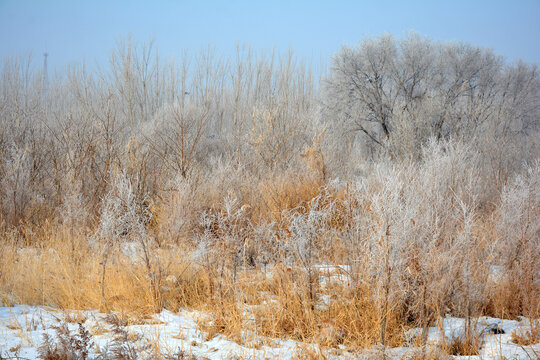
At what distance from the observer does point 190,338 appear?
3828 mm

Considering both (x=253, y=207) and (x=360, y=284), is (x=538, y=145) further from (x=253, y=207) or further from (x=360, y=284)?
(x=360, y=284)

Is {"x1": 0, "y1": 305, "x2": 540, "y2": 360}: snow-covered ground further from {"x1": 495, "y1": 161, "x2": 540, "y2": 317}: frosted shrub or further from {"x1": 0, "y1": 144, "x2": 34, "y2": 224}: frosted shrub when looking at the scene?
{"x1": 0, "y1": 144, "x2": 34, "y2": 224}: frosted shrub

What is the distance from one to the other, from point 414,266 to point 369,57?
20.9m

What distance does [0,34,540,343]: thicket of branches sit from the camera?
4008mm

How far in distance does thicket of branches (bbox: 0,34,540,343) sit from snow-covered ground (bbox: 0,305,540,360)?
0.22 metres

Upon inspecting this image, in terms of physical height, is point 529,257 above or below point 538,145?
below

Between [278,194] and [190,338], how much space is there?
414 centimetres

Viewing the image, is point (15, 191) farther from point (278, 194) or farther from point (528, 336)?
point (528, 336)

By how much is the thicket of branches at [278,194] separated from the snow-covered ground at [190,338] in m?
0.22

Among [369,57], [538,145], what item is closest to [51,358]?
[538,145]

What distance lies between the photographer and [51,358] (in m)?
3.23

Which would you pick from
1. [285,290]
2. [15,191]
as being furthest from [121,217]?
[15,191]

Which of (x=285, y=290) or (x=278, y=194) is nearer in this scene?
(x=285, y=290)

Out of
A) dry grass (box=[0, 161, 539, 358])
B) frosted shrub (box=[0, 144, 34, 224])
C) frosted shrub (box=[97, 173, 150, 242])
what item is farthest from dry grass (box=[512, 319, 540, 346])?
frosted shrub (box=[0, 144, 34, 224])
